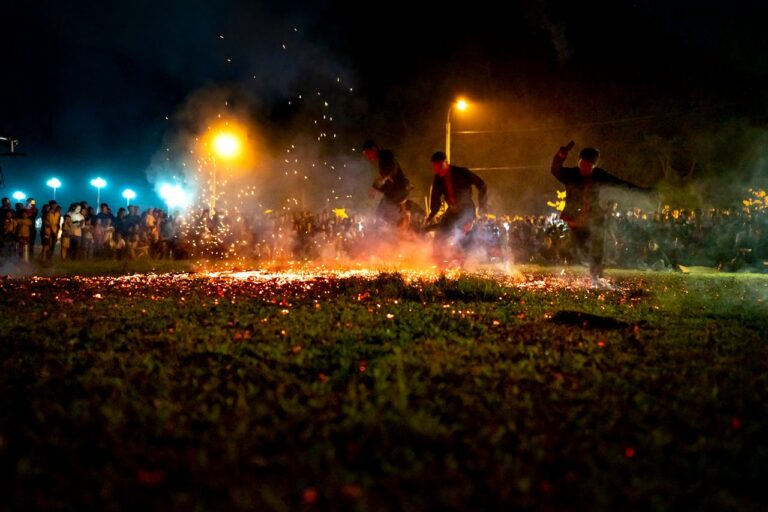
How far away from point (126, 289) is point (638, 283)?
9349mm

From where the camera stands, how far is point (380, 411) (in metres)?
3.37

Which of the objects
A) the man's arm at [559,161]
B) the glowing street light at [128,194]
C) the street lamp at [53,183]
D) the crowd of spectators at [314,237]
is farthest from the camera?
the glowing street light at [128,194]

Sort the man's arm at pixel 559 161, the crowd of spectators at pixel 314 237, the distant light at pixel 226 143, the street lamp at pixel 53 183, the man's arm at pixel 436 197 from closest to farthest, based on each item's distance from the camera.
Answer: the man's arm at pixel 559 161 < the man's arm at pixel 436 197 < the crowd of spectators at pixel 314 237 < the distant light at pixel 226 143 < the street lamp at pixel 53 183

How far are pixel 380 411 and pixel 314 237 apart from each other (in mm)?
19203

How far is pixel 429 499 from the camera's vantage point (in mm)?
2410

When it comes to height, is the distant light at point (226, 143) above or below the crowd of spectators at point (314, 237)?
above

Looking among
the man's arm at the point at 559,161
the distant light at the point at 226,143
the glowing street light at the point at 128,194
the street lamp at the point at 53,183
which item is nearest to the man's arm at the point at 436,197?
the man's arm at the point at 559,161

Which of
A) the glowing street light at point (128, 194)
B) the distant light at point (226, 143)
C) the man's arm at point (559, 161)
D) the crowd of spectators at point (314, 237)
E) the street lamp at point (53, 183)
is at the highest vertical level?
the street lamp at point (53, 183)

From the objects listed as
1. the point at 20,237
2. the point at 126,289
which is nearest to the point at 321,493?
the point at 126,289

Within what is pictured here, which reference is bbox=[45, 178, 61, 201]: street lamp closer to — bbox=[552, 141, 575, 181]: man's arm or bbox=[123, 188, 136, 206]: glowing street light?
bbox=[123, 188, 136, 206]: glowing street light

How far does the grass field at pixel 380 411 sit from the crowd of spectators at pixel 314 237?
422 inches

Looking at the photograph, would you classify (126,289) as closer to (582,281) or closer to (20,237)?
(582,281)

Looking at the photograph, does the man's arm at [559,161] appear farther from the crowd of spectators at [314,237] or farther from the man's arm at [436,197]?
the crowd of spectators at [314,237]

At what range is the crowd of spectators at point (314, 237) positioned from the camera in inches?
730
